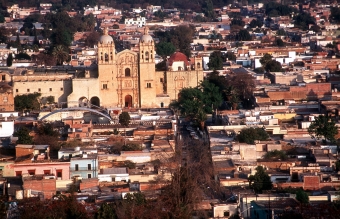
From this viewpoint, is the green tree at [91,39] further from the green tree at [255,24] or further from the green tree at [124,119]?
the green tree at [124,119]

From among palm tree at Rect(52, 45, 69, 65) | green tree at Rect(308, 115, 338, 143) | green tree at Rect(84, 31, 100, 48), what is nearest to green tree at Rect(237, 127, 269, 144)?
green tree at Rect(308, 115, 338, 143)

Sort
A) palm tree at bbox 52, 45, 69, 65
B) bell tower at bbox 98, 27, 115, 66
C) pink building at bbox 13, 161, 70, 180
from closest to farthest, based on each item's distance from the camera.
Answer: pink building at bbox 13, 161, 70, 180 < bell tower at bbox 98, 27, 115, 66 < palm tree at bbox 52, 45, 69, 65

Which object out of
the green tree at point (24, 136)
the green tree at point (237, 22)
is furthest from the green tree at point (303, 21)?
the green tree at point (24, 136)

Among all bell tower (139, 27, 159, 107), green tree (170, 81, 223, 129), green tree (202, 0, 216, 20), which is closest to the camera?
green tree (170, 81, 223, 129)

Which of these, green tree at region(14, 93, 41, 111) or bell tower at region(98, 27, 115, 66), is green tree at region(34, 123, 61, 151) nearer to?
green tree at region(14, 93, 41, 111)

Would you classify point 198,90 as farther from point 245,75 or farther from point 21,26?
point 21,26

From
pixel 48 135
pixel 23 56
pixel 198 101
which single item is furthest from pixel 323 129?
pixel 23 56
